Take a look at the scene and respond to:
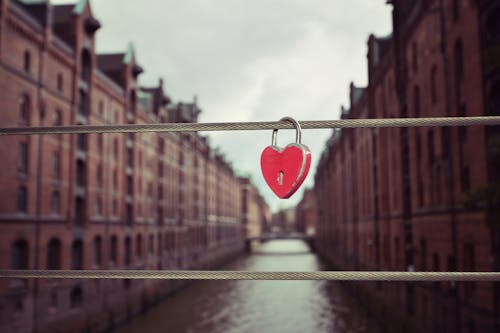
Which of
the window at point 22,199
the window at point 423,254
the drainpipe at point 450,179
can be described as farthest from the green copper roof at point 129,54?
the window at point 423,254

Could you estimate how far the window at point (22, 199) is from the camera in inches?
820

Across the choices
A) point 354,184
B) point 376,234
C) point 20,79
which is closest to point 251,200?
point 354,184

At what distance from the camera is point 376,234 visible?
28.1m

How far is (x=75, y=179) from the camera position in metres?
25.8

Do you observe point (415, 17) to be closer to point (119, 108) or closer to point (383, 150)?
point (383, 150)

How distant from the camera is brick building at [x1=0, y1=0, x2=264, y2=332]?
20.3 metres

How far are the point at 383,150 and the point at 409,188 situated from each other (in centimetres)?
403

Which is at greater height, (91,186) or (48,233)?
(91,186)

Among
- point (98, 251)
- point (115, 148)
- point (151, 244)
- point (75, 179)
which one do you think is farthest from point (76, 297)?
point (151, 244)

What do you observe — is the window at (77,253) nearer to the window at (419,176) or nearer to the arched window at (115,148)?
the arched window at (115,148)

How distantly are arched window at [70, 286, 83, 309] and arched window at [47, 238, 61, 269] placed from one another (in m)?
1.52

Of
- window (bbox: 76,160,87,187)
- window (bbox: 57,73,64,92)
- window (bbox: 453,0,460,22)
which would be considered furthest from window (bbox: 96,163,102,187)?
window (bbox: 453,0,460,22)

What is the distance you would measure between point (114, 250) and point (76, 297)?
6731 mm

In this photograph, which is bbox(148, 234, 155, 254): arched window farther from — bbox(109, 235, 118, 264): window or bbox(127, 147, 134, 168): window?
bbox(109, 235, 118, 264): window
